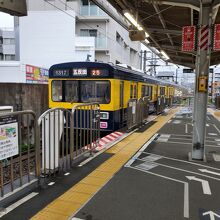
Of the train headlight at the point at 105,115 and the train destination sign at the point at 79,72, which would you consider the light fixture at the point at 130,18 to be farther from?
the train headlight at the point at 105,115

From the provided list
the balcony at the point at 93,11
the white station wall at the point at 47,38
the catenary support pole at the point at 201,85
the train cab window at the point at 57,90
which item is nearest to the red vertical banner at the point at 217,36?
the catenary support pole at the point at 201,85

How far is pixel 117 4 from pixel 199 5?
2.79m

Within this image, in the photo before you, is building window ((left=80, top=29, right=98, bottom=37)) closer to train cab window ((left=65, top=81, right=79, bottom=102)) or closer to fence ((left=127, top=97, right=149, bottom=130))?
fence ((left=127, top=97, right=149, bottom=130))

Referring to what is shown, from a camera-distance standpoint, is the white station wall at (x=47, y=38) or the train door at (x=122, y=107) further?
the white station wall at (x=47, y=38)

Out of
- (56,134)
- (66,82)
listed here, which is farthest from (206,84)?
(66,82)

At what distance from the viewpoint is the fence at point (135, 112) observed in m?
11.2

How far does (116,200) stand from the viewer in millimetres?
4488

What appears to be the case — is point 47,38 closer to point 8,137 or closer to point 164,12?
point 164,12

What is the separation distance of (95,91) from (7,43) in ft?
167

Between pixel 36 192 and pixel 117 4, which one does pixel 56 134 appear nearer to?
pixel 36 192

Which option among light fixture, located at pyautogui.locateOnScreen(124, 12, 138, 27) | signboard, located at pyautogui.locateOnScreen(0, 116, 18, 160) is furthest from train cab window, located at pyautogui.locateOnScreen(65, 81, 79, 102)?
signboard, located at pyautogui.locateOnScreen(0, 116, 18, 160)

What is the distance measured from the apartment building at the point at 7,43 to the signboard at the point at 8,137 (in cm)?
5277

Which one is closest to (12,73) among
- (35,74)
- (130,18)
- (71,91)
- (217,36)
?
(35,74)

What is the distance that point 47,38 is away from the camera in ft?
76.8
